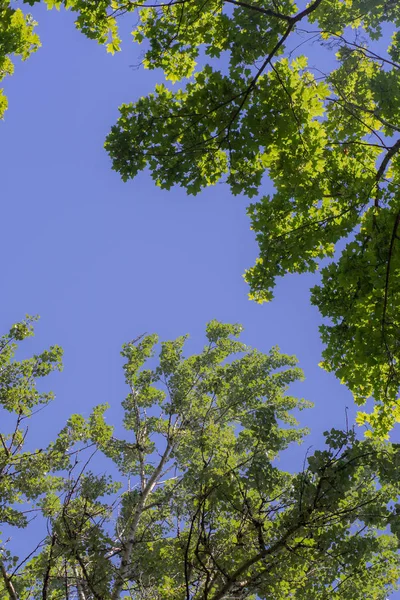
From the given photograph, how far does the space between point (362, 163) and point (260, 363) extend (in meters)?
6.23

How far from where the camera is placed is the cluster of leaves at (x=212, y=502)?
11.8 feet

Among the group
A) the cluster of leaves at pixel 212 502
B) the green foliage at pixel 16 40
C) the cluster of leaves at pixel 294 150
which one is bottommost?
the cluster of leaves at pixel 212 502

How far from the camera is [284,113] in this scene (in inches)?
220

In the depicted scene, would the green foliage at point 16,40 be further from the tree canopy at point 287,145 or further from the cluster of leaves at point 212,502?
the cluster of leaves at point 212,502

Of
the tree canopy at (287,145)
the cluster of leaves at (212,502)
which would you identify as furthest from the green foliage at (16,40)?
the cluster of leaves at (212,502)

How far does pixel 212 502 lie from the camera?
380 cm

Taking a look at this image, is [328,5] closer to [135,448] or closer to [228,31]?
[228,31]

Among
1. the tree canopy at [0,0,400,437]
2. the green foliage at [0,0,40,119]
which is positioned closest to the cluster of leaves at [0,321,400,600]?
the tree canopy at [0,0,400,437]

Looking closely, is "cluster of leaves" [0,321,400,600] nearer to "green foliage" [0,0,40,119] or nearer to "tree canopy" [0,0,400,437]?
"tree canopy" [0,0,400,437]

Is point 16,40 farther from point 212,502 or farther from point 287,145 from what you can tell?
point 212,502

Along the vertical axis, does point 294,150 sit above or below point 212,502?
above

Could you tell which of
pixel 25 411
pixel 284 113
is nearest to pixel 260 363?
pixel 25 411

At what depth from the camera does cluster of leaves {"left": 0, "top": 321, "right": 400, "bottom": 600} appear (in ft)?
→ 11.8

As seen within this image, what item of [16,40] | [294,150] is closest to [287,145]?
[294,150]
